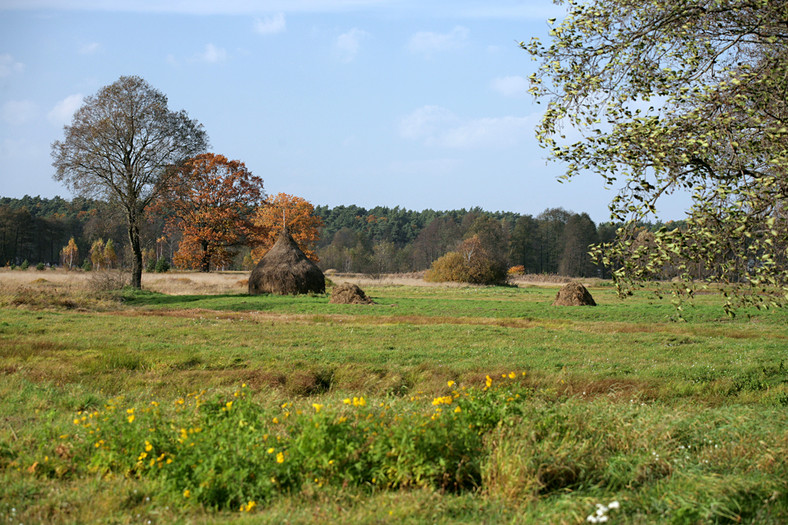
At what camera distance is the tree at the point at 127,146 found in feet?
115

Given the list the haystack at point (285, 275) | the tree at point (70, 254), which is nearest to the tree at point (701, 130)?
the haystack at point (285, 275)

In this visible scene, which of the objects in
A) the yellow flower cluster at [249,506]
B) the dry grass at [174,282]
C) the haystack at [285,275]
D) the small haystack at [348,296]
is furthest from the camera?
the dry grass at [174,282]

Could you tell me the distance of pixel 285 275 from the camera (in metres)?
35.2

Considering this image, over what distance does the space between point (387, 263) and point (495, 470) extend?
277 feet

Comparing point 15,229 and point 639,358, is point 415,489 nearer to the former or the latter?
point 639,358

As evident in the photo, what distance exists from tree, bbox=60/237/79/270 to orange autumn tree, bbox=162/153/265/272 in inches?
1324

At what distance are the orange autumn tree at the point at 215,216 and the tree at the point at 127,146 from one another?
40.8ft

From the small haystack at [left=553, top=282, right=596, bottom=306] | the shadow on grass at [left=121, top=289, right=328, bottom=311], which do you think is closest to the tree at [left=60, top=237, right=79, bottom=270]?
the shadow on grass at [left=121, top=289, right=328, bottom=311]

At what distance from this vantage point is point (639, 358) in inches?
538

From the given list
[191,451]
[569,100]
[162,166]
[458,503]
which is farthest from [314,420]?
[162,166]

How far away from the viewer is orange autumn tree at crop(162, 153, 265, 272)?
2037 inches

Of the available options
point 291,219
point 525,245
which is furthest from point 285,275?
point 525,245

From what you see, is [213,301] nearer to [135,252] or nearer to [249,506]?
[135,252]

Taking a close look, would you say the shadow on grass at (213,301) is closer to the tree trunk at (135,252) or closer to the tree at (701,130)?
the tree trunk at (135,252)
